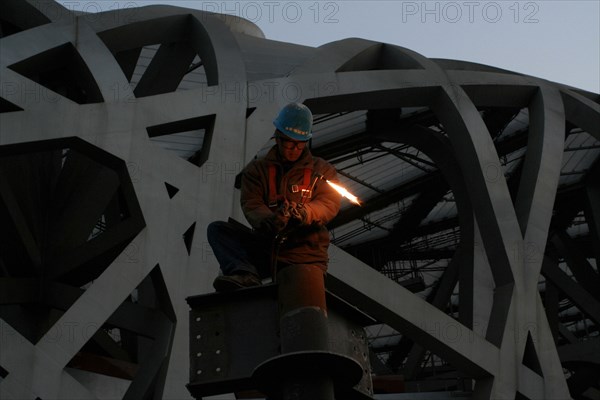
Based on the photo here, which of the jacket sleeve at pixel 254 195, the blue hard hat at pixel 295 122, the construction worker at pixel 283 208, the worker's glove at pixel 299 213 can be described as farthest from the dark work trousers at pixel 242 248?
the blue hard hat at pixel 295 122

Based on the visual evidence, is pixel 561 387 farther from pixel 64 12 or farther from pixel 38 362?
pixel 64 12

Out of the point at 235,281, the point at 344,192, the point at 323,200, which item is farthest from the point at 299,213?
the point at 235,281

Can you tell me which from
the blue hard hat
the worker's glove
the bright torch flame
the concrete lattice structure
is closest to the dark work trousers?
the worker's glove

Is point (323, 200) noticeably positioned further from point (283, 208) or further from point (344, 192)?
point (283, 208)

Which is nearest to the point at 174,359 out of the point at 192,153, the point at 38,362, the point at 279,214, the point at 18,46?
the point at 38,362

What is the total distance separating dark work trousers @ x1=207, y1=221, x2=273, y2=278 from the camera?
7.30m

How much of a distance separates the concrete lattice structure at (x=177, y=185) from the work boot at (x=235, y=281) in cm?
992

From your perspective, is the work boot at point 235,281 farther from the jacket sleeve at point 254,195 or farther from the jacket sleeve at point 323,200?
the jacket sleeve at point 323,200

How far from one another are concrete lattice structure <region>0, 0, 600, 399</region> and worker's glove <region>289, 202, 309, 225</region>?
33.8 feet

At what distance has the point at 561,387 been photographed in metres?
22.2

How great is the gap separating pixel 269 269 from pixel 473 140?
17.0m

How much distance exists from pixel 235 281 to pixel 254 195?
84 cm

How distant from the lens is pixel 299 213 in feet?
22.8

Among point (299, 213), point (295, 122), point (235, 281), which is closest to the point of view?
point (235, 281)
